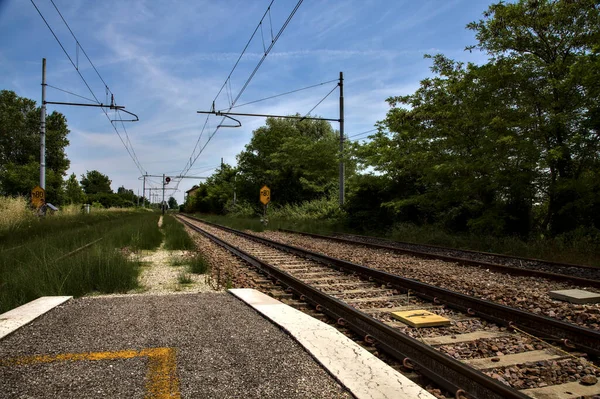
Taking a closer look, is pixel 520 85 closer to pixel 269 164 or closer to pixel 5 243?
pixel 5 243

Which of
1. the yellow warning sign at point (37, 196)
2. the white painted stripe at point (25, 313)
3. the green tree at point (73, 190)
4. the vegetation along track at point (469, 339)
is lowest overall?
the vegetation along track at point (469, 339)

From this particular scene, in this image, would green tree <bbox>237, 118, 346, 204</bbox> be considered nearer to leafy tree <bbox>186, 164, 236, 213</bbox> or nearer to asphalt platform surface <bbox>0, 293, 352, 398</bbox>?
leafy tree <bbox>186, 164, 236, 213</bbox>

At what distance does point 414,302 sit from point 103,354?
168 inches

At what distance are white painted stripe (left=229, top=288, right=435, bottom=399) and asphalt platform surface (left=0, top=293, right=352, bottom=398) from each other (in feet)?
0.30

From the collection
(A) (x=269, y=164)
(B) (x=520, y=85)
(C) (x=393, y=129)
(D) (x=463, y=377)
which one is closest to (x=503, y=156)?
(B) (x=520, y=85)

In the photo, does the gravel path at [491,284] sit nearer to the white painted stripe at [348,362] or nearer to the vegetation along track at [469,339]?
the vegetation along track at [469,339]


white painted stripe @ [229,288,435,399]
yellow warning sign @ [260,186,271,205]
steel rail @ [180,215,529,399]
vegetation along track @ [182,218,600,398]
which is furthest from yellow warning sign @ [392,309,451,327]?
yellow warning sign @ [260,186,271,205]

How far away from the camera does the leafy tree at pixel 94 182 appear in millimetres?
133500

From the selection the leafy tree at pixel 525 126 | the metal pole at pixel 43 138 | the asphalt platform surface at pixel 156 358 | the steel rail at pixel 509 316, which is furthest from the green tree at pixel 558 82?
the metal pole at pixel 43 138

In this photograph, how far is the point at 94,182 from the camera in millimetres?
136750

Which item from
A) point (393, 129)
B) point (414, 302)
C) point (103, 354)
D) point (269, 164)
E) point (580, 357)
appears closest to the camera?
point (103, 354)

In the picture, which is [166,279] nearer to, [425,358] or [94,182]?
[425,358]

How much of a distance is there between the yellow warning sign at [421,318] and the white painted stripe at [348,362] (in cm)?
107

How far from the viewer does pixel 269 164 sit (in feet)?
145
